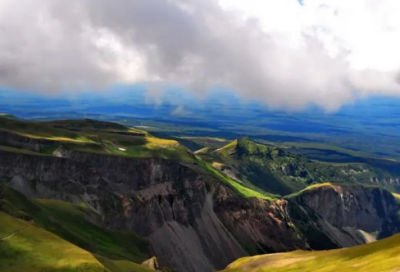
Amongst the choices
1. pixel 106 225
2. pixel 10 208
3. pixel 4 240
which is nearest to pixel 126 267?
pixel 4 240

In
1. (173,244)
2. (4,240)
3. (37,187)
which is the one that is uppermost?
(4,240)

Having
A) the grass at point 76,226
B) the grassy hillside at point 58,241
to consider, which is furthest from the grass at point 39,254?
the grass at point 76,226

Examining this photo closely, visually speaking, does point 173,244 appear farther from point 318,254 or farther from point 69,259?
point 69,259

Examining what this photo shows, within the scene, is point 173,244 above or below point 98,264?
below

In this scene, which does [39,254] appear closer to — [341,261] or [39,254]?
[39,254]

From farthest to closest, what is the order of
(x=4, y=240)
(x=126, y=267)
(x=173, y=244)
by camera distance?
(x=173, y=244) < (x=126, y=267) < (x=4, y=240)

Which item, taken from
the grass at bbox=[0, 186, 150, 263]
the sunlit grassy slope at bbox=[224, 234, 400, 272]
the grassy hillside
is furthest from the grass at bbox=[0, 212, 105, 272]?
the sunlit grassy slope at bbox=[224, 234, 400, 272]

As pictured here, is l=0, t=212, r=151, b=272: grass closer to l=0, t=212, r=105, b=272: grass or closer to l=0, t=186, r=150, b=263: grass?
l=0, t=212, r=105, b=272: grass
